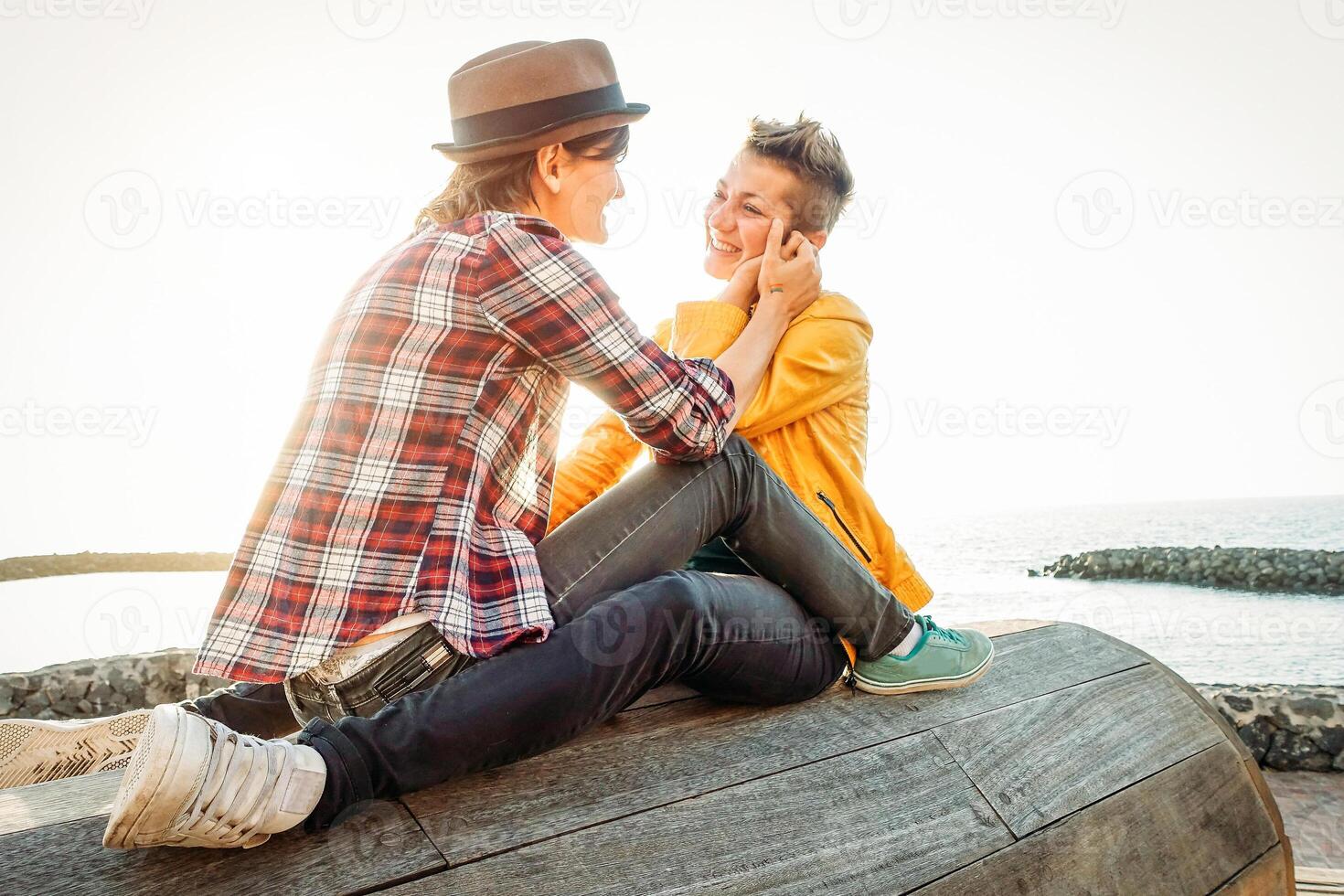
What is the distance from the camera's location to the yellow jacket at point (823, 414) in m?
1.94

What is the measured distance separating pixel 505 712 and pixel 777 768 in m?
0.47

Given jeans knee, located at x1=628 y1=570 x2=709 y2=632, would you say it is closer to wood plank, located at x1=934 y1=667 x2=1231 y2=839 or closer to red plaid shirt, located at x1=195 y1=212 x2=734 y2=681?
red plaid shirt, located at x1=195 y1=212 x2=734 y2=681

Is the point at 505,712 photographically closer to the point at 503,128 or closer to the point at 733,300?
the point at 503,128

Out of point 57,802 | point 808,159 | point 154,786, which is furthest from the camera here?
point 808,159

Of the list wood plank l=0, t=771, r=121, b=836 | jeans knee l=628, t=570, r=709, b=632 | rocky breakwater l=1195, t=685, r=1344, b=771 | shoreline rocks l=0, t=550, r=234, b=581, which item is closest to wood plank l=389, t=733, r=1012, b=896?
jeans knee l=628, t=570, r=709, b=632

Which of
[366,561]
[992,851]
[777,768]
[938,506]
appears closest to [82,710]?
[366,561]

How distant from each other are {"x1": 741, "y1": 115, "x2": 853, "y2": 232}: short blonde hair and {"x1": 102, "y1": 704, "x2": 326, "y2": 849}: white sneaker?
71.2 inches

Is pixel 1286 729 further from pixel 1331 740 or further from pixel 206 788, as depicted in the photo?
pixel 206 788

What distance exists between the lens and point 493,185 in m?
1.62

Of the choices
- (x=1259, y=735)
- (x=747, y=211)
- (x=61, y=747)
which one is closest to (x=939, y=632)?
(x=747, y=211)

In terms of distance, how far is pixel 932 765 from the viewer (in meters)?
1.60

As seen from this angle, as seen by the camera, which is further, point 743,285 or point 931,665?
point 743,285

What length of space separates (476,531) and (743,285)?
107 cm

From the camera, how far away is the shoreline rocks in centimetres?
563
